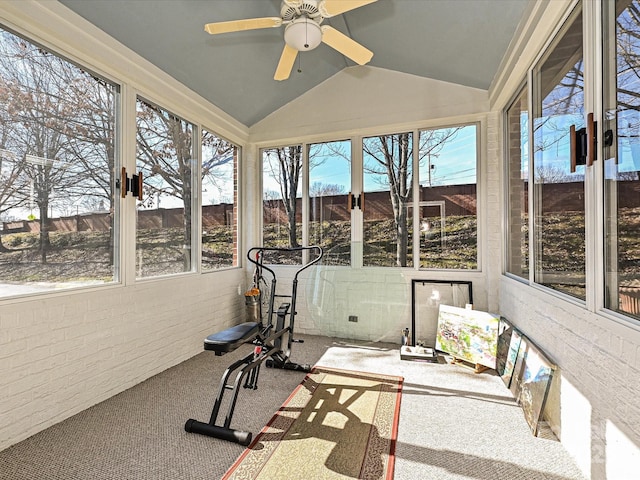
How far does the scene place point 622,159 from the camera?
1.39 m

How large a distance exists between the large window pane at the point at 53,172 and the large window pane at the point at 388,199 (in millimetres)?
2616

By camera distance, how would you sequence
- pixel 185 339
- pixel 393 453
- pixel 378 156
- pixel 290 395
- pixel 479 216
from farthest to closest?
pixel 378 156 → pixel 479 216 → pixel 185 339 → pixel 290 395 → pixel 393 453

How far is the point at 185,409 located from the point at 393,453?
4.71 feet

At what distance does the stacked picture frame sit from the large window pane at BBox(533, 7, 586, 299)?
0.47m

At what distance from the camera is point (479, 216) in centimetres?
348

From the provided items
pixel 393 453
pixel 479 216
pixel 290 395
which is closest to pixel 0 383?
pixel 290 395

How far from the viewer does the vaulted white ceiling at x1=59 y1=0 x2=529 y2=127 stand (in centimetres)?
237

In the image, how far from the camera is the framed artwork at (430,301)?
137 inches

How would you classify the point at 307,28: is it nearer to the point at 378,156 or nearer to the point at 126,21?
the point at 126,21

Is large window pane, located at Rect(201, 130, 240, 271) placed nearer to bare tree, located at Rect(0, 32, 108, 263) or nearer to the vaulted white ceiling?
the vaulted white ceiling

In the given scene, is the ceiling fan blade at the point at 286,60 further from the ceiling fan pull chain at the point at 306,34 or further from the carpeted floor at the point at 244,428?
the carpeted floor at the point at 244,428

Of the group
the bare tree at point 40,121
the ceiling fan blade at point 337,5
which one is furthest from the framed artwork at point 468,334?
the bare tree at point 40,121

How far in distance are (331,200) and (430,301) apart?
168 cm

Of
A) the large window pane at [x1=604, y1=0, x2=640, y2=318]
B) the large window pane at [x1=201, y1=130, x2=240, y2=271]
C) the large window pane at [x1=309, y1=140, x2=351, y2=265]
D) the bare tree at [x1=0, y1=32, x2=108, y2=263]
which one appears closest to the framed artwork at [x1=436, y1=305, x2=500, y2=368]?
the large window pane at [x1=309, y1=140, x2=351, y2=265]
